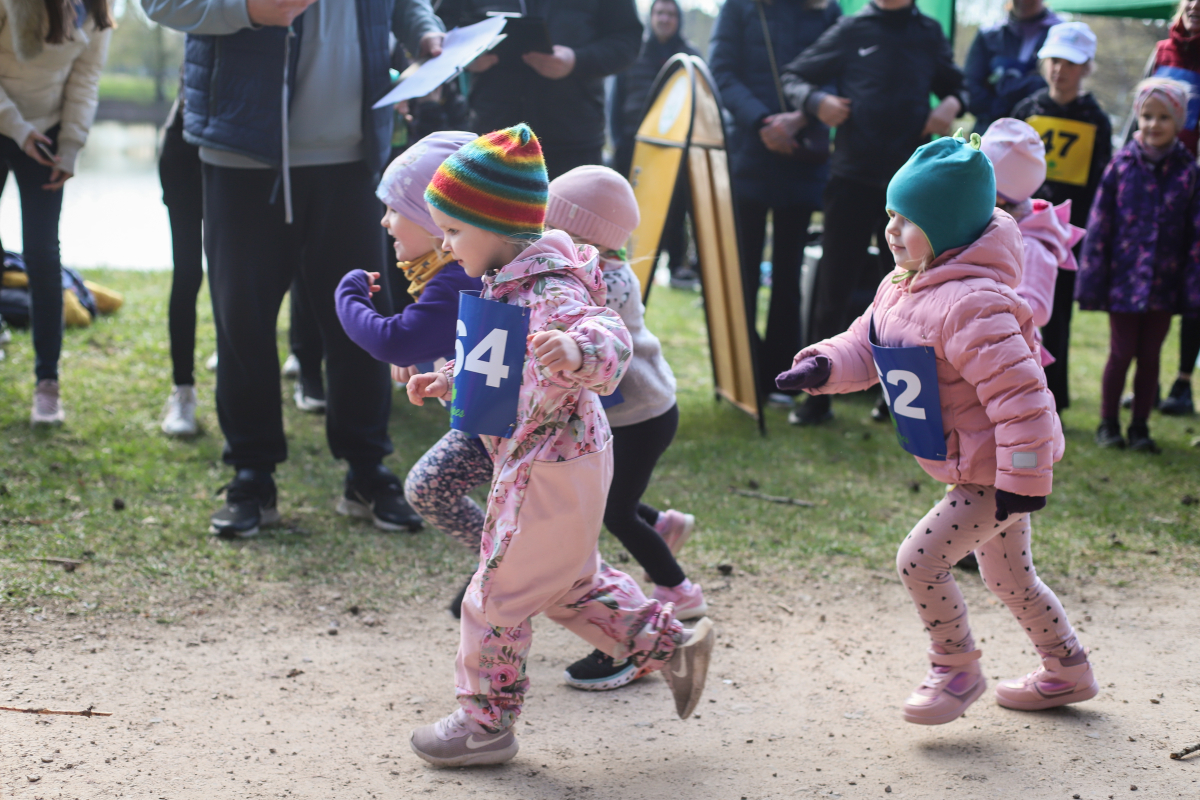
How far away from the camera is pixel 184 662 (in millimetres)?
2898

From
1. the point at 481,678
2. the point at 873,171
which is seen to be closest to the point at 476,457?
the point at 481,678

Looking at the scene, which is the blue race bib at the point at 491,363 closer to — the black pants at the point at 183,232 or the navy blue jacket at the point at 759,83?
the black pants at the point at 183,232

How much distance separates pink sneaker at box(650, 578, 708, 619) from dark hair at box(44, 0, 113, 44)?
11.1 ft

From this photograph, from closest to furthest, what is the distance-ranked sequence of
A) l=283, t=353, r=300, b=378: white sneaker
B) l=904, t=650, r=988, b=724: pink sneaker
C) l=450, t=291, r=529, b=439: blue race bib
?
l=450, t=291, r=529, b=439: blue race bib
l=904, t=650, r=988, b=724: pink sneaker
l=283, t=353, r=300, b=378: white sneaker

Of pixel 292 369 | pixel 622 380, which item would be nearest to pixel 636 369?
pixel 622 380

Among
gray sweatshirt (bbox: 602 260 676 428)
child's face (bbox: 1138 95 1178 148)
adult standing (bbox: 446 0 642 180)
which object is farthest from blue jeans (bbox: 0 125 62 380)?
child's face (bbox: 1138 95 1178 148)

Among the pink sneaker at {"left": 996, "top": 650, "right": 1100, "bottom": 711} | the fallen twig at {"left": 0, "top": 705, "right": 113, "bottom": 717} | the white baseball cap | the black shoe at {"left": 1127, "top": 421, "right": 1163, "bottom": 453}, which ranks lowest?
the black shoe at {"left": 1127, "top": 421, "right": 1163, "bottom": 453}

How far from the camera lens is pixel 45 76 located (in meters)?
4.54

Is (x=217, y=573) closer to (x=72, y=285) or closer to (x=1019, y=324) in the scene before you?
(x=1019, y=324)

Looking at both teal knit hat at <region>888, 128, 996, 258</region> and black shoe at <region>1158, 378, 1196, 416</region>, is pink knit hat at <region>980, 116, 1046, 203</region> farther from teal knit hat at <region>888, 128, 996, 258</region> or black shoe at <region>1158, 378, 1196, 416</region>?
black shoe at <region>1158, 378, 1196, 416</region>

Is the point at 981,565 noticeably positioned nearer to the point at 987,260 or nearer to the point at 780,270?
the point at 987,260

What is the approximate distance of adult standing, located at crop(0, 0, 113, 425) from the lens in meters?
4.41

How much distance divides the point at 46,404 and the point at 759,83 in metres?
3.86

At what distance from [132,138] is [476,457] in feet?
79.4
